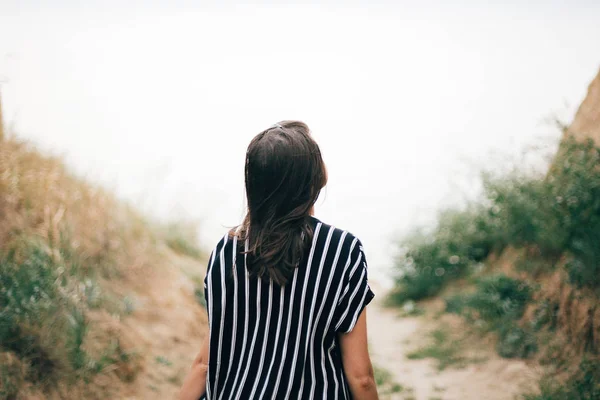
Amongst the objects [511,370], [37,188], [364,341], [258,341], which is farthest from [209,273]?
[511,370]

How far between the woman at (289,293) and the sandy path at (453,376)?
3041 mm

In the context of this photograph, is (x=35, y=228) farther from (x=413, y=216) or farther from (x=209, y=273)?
(x=413, y=216)

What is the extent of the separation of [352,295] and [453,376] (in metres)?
3.79

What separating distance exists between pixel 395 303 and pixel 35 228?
5542mm

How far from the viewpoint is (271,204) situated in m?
1.94

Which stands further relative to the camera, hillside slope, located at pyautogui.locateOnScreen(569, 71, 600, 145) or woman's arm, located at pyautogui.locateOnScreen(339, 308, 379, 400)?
hillside slope, located at pyautogui.locateOnScreen(569, 71, 600, 145)

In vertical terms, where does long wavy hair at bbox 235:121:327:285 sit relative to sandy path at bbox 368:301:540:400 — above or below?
above

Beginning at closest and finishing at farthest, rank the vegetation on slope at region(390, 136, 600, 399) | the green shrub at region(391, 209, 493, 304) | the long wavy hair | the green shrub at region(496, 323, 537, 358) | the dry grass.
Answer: the long wavy hair, the dry grass, the vegetation on slope at region(390, 136, 600, 399), the green shrub at region(496, 323, 537, 358), the green shrub at region(391, 209, 493, 304)

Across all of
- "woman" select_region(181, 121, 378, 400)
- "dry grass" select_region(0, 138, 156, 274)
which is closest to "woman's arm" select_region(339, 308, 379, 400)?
"woman" select_region(181, 121, 378, 400)

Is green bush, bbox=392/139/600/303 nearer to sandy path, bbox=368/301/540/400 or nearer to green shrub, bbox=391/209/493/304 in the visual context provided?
green shrub, bbox=391/209/493/304

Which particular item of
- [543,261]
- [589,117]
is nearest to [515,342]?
[543,261]

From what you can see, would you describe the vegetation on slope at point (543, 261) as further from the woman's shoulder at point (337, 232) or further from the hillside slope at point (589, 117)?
the woman's shoulder at point (337, 232)

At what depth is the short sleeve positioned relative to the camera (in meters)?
1.92

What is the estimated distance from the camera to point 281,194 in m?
1.91
